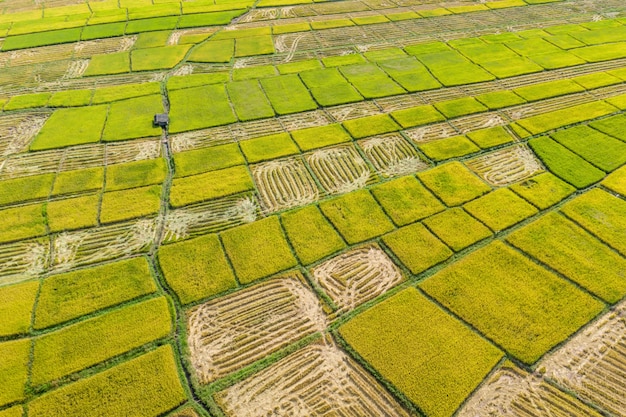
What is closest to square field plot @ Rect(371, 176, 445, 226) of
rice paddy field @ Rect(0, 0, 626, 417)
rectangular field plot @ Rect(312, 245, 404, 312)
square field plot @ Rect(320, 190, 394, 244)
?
rice paddy field @ Rect(0, 0, 626, 417)

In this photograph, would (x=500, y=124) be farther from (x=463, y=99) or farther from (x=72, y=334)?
(x=72, y=334)

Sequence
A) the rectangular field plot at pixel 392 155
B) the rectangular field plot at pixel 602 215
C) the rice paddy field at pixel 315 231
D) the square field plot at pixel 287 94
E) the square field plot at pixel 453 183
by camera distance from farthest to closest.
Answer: the square field plot at pixel 287 94, the rectangular field plot at pixel 392 155, the square field plot at pixel 453 183, the rectangular field plot at pixel 602 215, the rice paddy field at pixel 315 231

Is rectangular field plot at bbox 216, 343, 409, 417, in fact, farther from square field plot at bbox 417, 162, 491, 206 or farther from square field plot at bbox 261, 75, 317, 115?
square field plot at bbox 261, 75, 317, 115

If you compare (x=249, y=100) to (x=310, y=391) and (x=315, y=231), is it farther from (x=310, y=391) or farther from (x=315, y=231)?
(x=310, y=391)

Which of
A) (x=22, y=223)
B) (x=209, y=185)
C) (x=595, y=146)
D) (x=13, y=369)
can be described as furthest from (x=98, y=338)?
(x=595, y=146)

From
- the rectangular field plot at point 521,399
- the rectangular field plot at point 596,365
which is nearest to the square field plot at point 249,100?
the rectangular field plot at point 521,399

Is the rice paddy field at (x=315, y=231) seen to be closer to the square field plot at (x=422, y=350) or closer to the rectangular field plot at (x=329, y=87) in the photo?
the square field plot at (x=422, y=350)
